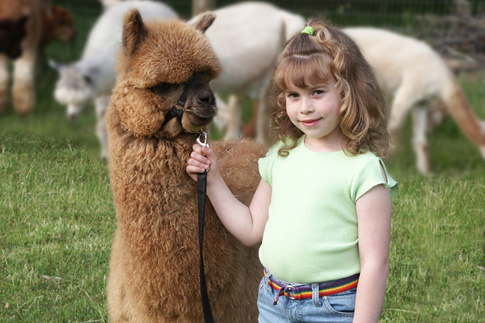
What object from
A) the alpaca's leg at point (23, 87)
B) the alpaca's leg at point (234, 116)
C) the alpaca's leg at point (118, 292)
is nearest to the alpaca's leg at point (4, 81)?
the alpaca's leg at point (23, 87)

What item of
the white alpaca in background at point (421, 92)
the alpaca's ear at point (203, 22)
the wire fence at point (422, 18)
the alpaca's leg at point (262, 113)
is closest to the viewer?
the alpaca's ear at point (203, 22)

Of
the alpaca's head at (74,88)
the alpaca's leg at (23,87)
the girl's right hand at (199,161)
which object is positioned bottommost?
the alpaca's head at (74,88)

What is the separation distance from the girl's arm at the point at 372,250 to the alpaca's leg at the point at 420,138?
3.93m

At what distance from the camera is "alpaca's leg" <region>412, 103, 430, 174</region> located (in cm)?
580

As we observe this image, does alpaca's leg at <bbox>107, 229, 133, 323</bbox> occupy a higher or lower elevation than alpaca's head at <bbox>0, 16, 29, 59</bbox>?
lower

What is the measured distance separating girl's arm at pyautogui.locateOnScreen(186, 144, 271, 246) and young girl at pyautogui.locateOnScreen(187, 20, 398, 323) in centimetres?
13

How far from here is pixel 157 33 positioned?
209cm

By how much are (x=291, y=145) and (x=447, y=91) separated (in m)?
4.23

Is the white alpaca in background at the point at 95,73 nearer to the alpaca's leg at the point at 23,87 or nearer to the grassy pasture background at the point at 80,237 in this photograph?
the grassy pasture background at the point at 80,237

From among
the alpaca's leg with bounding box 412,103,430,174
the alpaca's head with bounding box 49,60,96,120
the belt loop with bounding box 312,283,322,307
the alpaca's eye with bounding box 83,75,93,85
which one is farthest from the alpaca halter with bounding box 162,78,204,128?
the alpaca's leg with bounding box 412,103,430,174

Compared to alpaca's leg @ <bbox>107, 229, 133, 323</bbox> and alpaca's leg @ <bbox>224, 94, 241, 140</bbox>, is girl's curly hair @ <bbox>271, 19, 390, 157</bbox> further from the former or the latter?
alpaca's leg @ <bbox>224, 94, 241, 140</bbox>

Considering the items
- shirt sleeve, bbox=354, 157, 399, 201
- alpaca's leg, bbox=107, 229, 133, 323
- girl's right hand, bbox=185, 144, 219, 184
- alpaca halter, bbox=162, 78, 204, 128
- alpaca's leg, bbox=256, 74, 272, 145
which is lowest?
alpaca's leg, bbox=256, 74, 272, 145

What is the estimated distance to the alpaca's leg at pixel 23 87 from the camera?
3107 millimetres

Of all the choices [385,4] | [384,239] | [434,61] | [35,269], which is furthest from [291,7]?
[384,239]
